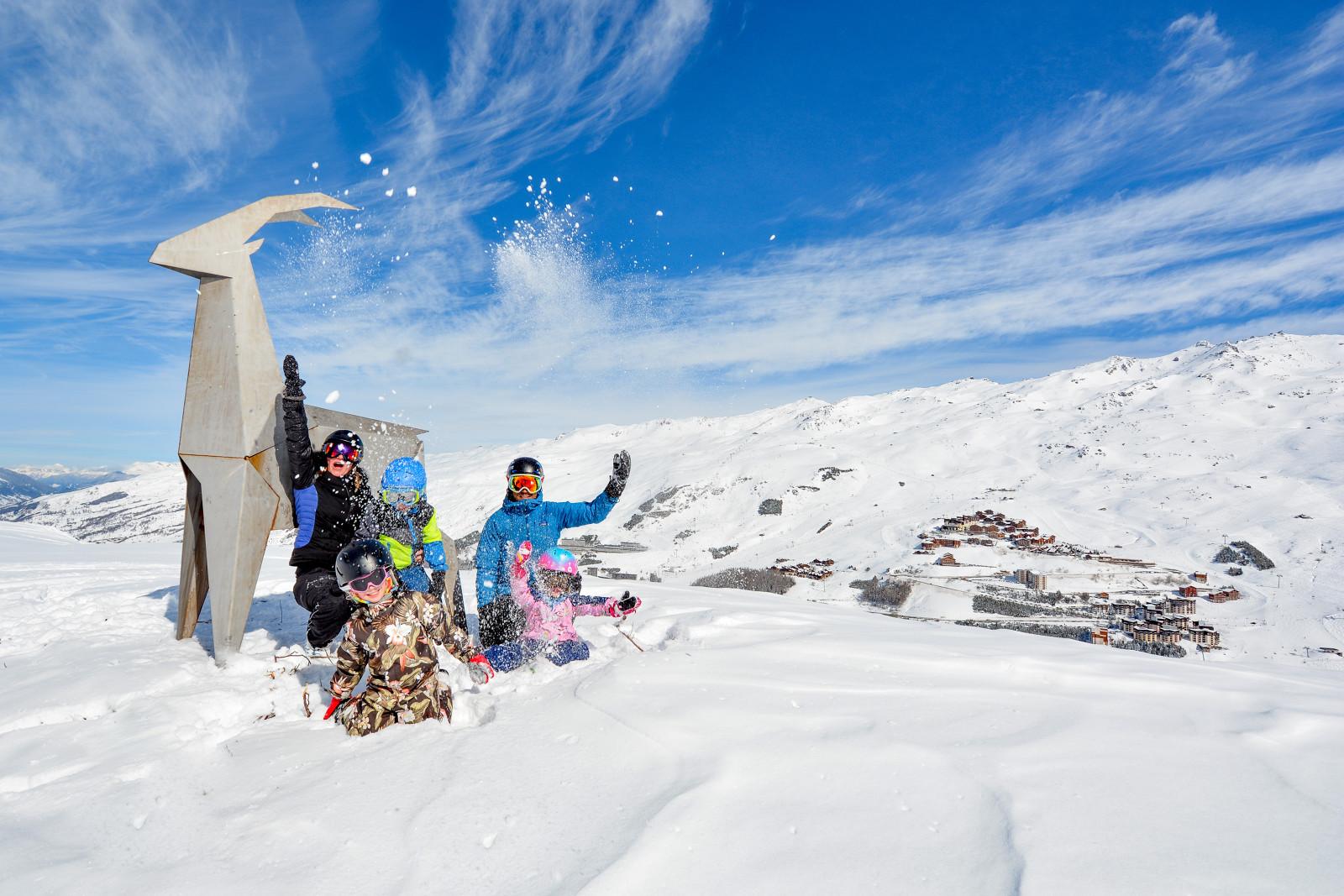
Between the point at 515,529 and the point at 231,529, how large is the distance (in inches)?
83.6

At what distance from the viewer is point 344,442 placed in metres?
5.04

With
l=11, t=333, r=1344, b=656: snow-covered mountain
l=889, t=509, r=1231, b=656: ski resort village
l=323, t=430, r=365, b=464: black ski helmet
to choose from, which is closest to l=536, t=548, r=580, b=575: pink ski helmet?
l=323, t=430, r=365, b=464: black ski helmet

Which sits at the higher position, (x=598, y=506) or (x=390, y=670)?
(x=598, y=506)

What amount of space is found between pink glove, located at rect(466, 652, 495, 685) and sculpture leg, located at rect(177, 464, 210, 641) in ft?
8.39

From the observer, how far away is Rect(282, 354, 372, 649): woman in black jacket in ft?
15.8

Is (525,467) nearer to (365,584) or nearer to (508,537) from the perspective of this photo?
(508,537)

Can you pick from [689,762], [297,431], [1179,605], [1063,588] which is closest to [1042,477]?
[1063,588]

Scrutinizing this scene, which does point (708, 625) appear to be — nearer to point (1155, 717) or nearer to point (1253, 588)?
point (1155, 717)

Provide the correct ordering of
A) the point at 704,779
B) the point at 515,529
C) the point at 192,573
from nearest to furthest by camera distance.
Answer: the point at 704,779
the point at 515,529
the point at 192,573

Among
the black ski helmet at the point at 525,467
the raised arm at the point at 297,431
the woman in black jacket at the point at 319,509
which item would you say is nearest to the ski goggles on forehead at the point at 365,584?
the woman in black jacket at the point at 319,509

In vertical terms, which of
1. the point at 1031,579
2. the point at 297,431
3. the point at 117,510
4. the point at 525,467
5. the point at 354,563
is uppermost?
the point at 297,431

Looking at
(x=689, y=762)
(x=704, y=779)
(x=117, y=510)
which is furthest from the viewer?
(x=117, y=510)

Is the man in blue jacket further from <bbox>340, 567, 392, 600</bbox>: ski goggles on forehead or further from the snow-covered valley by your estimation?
<bbox>340, 567, 392, 600</bbox>: ski goggles on forehead

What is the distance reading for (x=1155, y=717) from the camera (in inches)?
124
